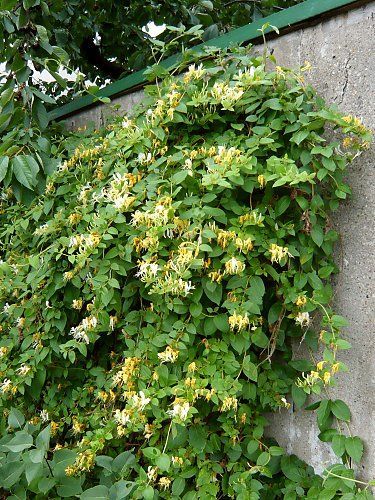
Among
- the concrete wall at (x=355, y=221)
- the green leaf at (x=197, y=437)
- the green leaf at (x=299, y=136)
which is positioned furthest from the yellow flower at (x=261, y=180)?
the green leaf at (x=197, y=437)

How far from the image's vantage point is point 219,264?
130cm

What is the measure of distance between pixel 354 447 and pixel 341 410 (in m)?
0.09

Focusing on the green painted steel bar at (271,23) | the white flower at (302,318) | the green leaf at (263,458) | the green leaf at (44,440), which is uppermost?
the green painted steel bar at (271,23)

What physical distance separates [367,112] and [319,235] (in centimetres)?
34

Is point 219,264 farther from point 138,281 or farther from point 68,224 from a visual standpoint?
point 68,224

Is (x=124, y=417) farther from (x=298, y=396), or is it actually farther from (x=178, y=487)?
(x=298, y=396)

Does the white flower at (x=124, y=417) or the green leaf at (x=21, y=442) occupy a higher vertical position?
the green leaf at (x=21, y=442)

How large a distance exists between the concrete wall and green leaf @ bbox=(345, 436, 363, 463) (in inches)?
1.9

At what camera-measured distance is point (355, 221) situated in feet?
4.43

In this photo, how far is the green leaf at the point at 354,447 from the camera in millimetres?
1254

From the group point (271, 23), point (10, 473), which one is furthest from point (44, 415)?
point (271, 23)

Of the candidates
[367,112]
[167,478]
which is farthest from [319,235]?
[167,478]

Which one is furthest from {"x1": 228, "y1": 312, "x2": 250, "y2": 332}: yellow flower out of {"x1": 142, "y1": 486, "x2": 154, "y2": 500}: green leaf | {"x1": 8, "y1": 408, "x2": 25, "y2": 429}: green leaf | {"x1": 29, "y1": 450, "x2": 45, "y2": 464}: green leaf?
{"x1": 8, "y1": 408, "x2": 25, "y2": 429}: green leaf

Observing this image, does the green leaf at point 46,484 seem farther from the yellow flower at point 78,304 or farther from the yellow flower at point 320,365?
the yellow flower at point 320,365
